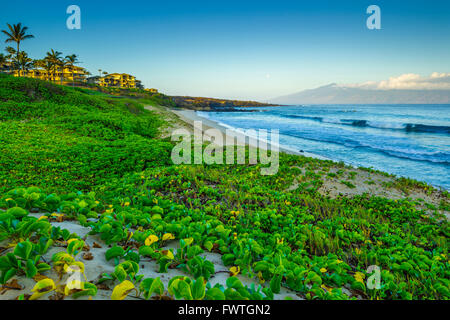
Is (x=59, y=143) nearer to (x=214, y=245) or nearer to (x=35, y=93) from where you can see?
(x=214, y=245)

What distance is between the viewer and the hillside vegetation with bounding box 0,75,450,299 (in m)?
1.66

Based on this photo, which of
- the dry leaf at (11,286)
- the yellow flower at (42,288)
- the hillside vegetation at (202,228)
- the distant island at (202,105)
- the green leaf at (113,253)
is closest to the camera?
the yellow flower at (42,288)

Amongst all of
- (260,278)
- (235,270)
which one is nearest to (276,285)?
(260,278)

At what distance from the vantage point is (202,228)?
2812mm

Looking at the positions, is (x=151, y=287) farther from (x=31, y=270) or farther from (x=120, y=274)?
(x=31, y=270)

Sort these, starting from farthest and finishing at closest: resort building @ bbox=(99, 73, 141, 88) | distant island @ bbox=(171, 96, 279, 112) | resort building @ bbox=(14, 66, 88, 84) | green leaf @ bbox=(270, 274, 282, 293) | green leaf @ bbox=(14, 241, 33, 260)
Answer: resort building @ bbox=(99, 73, 141, 88) < distant island @ bbox=(171, 96, 279, 112) < resort building @ bbox=(14, 66, 88, 84) < green leaf @ bbox=(270, 274, 282, 293) < green leaf @ bbox=(14, 241, 33, 260)

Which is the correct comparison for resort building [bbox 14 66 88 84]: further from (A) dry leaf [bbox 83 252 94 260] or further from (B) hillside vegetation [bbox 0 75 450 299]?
(A) dry leaf [bbox 83 252 94 260]

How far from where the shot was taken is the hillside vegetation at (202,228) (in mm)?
1657

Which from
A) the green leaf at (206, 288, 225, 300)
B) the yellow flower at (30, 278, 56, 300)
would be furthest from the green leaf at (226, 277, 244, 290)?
the yellow flower at (30, 278, 56, 300)

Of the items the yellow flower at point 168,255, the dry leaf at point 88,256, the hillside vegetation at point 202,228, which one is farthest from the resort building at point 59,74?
the yellow flower at point 168,255

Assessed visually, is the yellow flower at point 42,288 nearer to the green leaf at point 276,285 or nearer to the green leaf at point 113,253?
the green leaf at point 113,253

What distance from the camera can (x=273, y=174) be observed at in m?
8.13

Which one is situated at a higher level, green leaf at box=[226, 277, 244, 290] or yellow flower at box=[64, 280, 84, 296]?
yellow flower at box=[64, 280, 84, 296]
